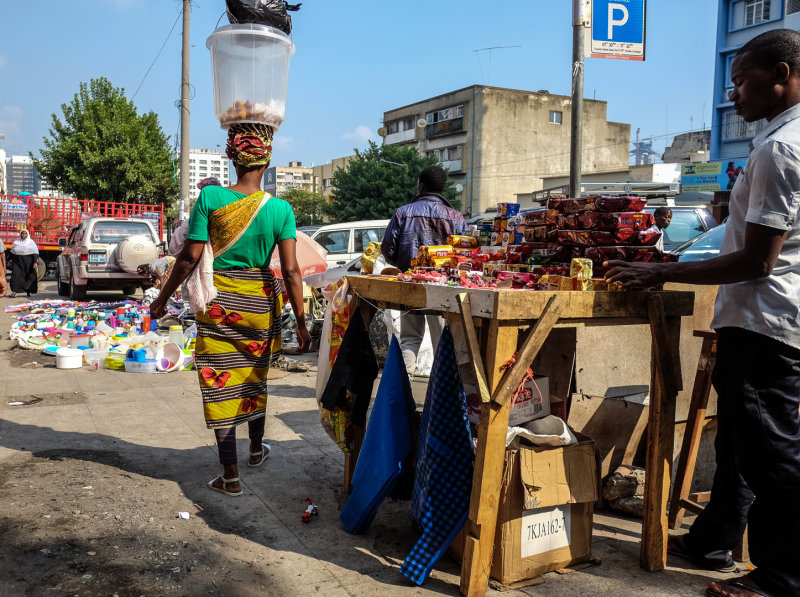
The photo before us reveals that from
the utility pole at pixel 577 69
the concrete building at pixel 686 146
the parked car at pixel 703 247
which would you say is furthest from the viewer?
the concrete building at pixel 686 146

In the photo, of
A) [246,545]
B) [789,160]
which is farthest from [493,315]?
[246,545]

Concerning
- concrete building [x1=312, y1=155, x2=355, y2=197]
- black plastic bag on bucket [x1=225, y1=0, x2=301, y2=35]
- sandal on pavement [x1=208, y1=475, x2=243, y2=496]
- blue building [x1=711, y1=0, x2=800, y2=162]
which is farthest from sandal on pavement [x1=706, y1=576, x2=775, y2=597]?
concrete building [x1=312, y1=155, x2=355, y2=197]

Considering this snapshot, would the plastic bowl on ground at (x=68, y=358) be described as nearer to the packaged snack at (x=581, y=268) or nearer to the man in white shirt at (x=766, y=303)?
the packaged snack at (x=581, y=268)

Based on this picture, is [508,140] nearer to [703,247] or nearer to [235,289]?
[703,247]

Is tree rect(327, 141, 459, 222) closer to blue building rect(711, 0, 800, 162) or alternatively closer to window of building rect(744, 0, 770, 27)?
blue building rect(711, 0, 800, 162)

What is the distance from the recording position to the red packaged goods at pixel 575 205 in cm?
286

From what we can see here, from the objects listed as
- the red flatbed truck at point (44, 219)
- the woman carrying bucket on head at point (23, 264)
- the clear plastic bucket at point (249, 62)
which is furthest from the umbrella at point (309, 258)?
the red flatbed truck at point (44, 219)

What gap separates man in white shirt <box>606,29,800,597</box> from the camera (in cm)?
236

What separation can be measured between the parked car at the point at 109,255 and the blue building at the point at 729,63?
2467cm

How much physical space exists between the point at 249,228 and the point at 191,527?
60.7 inches

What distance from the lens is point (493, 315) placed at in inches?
93.7

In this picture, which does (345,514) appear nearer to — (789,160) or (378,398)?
(378,398)

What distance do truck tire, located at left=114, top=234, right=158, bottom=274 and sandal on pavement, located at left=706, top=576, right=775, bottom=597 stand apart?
13.3 m

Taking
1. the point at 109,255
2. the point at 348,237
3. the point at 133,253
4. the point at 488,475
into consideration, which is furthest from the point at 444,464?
the point at 109,255
